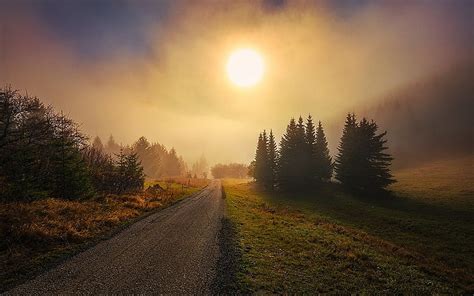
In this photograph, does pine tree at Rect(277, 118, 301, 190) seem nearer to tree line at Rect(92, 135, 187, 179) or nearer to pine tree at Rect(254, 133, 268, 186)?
pine tree at Rect(254, 133, 268, 186)

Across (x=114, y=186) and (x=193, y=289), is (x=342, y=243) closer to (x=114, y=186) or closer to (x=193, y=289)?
(x=193, y=289)

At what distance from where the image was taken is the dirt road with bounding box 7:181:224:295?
9445 mm

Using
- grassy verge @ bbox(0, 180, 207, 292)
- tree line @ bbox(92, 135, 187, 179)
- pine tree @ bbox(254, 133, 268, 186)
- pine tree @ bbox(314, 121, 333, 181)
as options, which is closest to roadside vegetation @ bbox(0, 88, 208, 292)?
grassy verge @ bbox(0, 180, 207, 292)

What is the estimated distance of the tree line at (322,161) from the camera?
54.9 metres

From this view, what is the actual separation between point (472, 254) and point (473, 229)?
8.64 metres

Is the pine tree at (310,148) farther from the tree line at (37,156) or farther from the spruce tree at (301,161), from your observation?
the tree line at (37,156)

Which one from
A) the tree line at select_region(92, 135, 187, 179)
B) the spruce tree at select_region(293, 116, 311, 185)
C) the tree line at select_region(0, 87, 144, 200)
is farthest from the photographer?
the tree line at select_region(92, 135, 187, 179)

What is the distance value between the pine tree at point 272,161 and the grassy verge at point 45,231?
143 ft

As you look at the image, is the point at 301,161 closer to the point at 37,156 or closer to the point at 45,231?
the point at 37,156

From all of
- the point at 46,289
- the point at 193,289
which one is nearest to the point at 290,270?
the point at 193,289

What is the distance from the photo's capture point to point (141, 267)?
1143 cm

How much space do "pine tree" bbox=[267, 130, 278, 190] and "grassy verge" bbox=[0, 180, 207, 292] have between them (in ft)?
143

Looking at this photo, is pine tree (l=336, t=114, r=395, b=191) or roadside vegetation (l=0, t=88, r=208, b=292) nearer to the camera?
roadside vegetation (l=0, t=88, r=208, b=292)

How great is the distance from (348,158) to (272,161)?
17.5m
